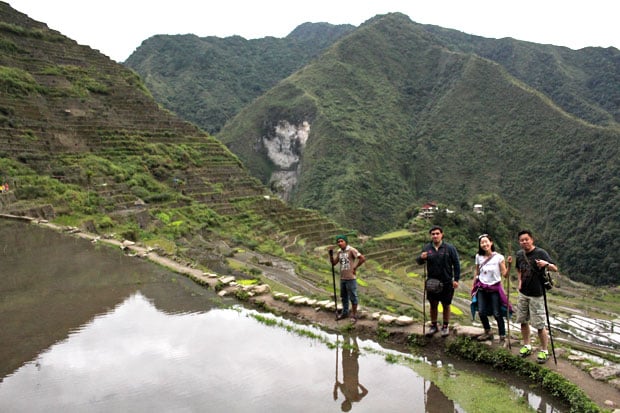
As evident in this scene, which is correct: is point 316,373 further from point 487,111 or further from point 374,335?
point 487,111

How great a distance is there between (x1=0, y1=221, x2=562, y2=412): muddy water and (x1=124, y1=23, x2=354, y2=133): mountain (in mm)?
124737

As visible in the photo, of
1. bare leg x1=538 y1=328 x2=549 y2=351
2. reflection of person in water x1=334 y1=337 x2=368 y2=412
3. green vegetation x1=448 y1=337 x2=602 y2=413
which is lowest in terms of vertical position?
reflection of person in water x1=334 y1=337 x2=368 y2=412

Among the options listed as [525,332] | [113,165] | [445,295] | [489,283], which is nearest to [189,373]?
[445,295]

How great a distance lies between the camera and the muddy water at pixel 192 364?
16.7 ft

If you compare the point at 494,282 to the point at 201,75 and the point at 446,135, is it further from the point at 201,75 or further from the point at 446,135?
the point at 201,75

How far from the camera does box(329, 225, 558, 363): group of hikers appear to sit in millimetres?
5977

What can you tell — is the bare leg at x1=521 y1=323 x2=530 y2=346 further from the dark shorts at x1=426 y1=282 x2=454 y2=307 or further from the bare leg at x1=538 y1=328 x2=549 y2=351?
the dark shorts at x1=426 y1=282 x2=454 y2=307

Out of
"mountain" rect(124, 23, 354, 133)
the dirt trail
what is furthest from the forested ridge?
the dirt trail

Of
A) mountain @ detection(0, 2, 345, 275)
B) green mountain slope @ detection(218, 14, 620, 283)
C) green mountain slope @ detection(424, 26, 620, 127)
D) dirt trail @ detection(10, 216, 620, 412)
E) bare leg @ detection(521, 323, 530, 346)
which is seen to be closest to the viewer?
dirt trail @ detection(10, 216, 620, 412)

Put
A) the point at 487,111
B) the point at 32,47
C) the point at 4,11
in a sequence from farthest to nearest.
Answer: the point at 487,111 → the point at 4,11 → the point at 32,47

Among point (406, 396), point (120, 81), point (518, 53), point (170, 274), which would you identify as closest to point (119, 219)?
point (170, 274)

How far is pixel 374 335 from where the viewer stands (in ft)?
24.3

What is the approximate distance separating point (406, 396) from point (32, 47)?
45.4 metres

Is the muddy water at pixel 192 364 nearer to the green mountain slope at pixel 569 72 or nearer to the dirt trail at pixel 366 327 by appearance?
the dirt trail at pixel 366 327
